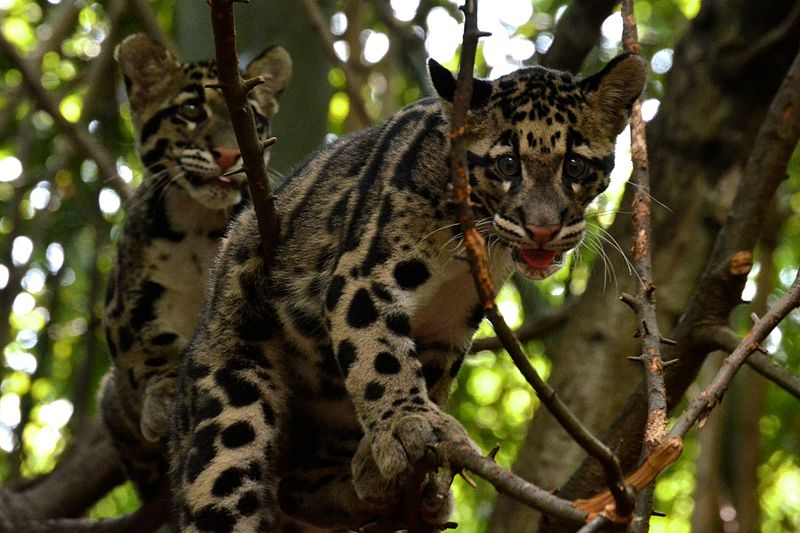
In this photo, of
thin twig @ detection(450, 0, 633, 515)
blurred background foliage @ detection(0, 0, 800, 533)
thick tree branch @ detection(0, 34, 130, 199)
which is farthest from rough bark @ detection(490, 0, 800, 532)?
thin twig @ detection(450, 0, 633, 515)

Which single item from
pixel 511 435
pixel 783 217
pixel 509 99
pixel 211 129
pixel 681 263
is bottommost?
pixel 511 435

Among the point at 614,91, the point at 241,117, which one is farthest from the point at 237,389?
the point at 614,91

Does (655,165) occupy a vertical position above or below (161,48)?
below

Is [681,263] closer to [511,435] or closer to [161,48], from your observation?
[161,48]

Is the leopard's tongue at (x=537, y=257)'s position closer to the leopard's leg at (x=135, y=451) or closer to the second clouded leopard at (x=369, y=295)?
the second clouded leopard at (x=369, y=295)

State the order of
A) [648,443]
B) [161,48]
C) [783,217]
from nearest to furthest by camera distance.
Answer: [648,443] → [161,48] → [783,217]

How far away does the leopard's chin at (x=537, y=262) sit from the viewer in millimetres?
5059

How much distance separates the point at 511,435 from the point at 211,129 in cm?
538

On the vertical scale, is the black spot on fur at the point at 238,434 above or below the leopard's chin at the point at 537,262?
below

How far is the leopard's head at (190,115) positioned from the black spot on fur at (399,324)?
2225 mm

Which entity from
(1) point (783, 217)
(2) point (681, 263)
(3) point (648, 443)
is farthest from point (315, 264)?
(1) point (783, 217)

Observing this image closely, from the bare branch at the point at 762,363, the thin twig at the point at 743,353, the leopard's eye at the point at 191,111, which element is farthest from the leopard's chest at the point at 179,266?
the thin twig at the point at 743,353

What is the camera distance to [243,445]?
5.50 meters

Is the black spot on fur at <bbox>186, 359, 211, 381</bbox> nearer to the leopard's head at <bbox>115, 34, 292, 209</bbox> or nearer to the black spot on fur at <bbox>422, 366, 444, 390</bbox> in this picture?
the black spot on fur at <bbox>422, 366, 444, 390</bbox>
